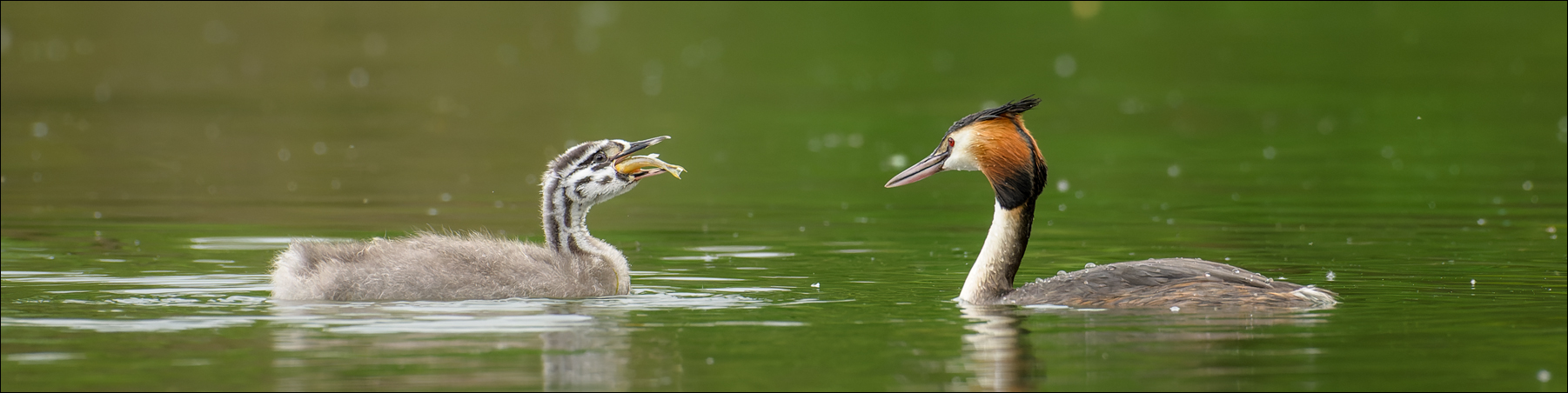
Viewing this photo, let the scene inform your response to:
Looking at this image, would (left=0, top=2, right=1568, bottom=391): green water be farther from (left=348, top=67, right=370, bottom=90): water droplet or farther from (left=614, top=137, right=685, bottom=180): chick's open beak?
(left=614, top=137, right=685, bottom=180): chick's open beak

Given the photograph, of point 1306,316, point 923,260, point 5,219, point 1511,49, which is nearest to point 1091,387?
point 1306,316

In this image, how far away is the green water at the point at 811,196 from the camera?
33.0ft

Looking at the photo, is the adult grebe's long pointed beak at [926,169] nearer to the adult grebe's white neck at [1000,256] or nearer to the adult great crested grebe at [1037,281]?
the adult great crested grebe at [1037,281]

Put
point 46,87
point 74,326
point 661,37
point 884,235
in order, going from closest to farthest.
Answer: point 74,326
point 884,235
point 46,87
point 661,37

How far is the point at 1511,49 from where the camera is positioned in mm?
41906

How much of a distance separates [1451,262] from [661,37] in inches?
1588

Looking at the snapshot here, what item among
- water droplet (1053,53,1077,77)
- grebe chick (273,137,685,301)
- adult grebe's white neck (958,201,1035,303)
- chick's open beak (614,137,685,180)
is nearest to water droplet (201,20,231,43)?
water droplet (1053,53,1077,77)

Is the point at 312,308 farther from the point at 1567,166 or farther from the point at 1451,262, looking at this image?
the point at 1567,166

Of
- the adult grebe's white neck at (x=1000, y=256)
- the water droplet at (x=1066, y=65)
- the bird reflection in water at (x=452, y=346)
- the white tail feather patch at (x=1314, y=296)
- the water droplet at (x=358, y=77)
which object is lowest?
the bird reflection in water at (x=452, y=346)

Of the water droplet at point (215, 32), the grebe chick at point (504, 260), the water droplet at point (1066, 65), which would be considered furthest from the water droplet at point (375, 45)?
the grebe chick at point (504, 260)

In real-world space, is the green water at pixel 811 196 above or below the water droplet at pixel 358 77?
below

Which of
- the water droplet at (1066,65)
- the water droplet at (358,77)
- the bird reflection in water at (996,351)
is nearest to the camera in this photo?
the bird reflection in water at (996,351)

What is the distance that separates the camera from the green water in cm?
1005

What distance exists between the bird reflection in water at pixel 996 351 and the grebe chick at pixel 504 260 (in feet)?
6.99
